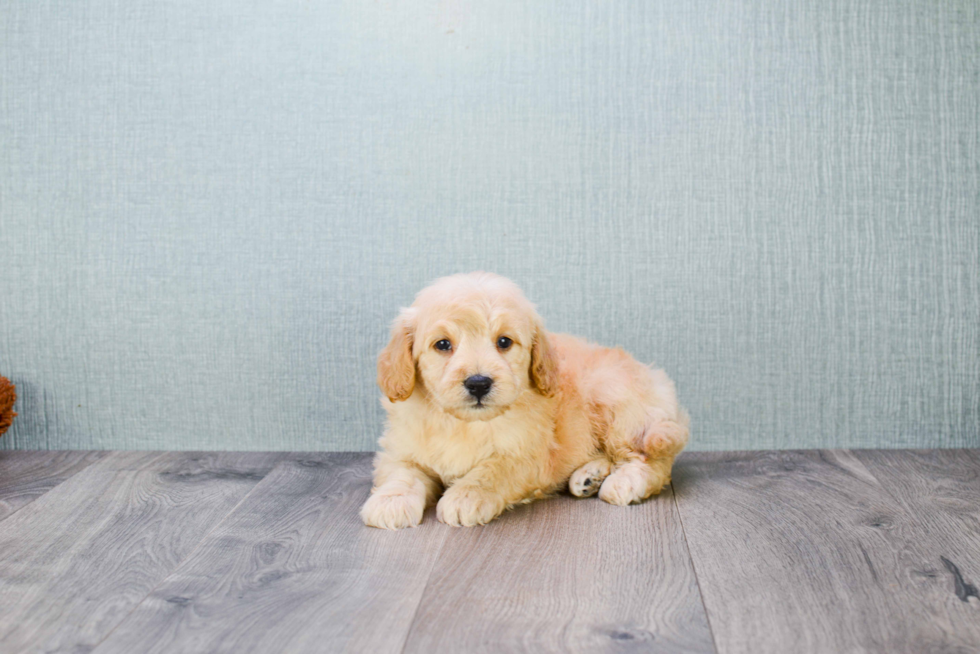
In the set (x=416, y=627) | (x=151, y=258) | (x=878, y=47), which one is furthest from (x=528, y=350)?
(x=878, y=47)

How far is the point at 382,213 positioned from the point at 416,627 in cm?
141

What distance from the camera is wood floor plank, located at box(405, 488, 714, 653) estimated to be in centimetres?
117

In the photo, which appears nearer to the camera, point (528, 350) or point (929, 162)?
point (528, 350)

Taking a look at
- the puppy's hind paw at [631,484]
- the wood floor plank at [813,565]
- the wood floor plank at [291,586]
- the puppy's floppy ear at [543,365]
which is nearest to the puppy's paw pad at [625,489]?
the puppy's hind paw at [631,484]

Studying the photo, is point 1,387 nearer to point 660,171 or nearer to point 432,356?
point 432,356

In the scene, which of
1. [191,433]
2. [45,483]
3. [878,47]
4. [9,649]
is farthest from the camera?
[191,433]

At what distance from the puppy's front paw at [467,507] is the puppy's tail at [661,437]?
0.42 metres

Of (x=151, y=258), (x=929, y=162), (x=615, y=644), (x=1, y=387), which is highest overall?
(x=929, y=162)

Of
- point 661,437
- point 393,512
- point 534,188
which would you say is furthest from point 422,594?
point 534,188

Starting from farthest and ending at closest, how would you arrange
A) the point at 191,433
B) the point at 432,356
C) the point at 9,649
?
the point at 191,433 → the point at 432,356 → the point at 9,649

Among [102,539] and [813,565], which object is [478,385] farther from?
[102,539]

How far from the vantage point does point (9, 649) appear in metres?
1.15

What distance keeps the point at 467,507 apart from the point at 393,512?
16 cm

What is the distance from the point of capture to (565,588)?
4.44ft
